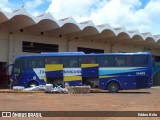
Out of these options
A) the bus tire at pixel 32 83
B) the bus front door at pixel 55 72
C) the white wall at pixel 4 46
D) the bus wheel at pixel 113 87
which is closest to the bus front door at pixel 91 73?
the bus wheel at pixel 113 87

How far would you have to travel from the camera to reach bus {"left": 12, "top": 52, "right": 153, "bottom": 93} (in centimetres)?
2773

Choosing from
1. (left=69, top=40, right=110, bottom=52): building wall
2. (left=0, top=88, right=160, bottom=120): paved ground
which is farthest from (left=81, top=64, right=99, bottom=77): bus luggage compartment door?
(left=69, top=40, right=110, bottom=52): building wall

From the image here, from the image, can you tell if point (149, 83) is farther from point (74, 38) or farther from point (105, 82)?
point (74, 38)

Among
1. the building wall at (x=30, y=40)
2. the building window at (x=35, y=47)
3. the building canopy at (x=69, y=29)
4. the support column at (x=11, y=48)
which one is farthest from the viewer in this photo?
the building window at (x=35, y=47)

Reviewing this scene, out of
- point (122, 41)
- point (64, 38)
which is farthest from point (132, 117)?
point (122, 41)

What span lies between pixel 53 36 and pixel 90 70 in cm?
1343

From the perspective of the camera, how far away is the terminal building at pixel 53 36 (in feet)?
117

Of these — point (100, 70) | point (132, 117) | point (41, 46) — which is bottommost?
point (132, 117)

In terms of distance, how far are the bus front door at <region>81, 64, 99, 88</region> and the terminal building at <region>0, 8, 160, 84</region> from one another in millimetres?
9151

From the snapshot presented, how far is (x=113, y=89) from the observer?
28078 millimetres

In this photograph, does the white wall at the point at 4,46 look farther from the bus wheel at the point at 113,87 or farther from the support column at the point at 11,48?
the bus wheel at the point at 113,87

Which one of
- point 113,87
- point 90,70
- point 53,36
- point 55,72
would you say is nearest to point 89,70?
point 90,70

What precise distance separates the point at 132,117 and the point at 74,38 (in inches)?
1253

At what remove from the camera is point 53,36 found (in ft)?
134
